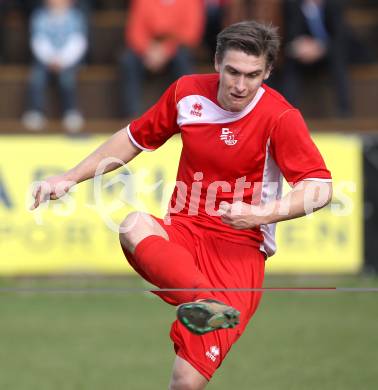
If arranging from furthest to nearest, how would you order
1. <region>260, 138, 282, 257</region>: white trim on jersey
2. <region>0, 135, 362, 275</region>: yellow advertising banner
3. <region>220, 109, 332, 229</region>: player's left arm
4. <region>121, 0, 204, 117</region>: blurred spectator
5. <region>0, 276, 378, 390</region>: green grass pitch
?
<region>121, 0, 204, 117</region>: blurred spectator → <region>0, 135, 362, 275</region>: yellow advertising banner → <region>0, 276, 378, 390</region>: green grass pitch → <region>260, 138, 282, 257</region>: white trim on jersey → <region>220, 109, 332, 229</region>: player's left arm

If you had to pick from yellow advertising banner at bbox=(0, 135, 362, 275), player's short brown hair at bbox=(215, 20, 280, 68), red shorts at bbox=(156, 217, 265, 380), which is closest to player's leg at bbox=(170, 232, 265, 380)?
red shorts at bbox=(156, 217, 265, 380)

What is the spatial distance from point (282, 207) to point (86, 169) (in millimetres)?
1088

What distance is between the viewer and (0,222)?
35.4 ft

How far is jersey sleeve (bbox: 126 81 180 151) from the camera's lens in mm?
5660

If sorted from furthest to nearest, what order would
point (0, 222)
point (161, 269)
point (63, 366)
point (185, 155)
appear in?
point (0, 222), point (63, 366), point (185, 155), point (161, 269)

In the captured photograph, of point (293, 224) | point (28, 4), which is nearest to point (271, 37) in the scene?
point (293, 224)

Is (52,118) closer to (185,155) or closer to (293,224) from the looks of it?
(293,224)

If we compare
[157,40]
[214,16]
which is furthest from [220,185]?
[214,16]

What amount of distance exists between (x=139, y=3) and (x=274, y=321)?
13.4 feet

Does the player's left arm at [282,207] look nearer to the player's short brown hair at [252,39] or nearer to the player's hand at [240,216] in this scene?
the player's hand at [240,216]

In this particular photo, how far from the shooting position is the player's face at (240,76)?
5258 millimetres

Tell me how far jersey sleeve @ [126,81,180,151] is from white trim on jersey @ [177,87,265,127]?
0.06 m

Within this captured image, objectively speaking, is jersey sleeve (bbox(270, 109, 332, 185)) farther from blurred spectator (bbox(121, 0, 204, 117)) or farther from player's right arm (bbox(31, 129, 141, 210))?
blurred spectator (bbox(121, 0, 204, 117))

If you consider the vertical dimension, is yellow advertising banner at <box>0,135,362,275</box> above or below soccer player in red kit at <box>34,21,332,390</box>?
below
